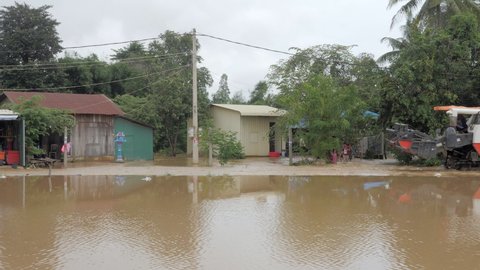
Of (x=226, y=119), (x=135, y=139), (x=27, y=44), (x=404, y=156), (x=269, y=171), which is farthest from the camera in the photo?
(x=27, y=44)

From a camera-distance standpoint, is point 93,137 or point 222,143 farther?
point 93,137

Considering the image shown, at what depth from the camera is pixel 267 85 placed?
34.5 meters

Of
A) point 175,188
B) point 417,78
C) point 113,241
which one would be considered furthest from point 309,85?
→ point 113,241

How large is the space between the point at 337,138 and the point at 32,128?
14.2 m

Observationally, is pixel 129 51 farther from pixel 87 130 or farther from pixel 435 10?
pixel 435 10

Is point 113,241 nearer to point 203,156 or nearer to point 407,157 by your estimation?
point 407,157

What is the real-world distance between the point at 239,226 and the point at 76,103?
857 inches

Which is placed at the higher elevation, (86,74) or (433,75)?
(86,74)

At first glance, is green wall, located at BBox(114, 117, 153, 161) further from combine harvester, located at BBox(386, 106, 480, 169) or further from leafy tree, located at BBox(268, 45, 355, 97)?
combine harvester, located at BBox(386, 106, 480, 169)

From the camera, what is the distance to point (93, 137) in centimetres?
2752

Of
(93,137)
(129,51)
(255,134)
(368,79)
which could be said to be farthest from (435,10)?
(129,51)

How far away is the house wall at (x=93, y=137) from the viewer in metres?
27.0

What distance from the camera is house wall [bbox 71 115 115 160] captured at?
27.0 metres

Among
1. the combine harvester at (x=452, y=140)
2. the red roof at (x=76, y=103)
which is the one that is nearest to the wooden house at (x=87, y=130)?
the red roof at (x=76, y=103)
